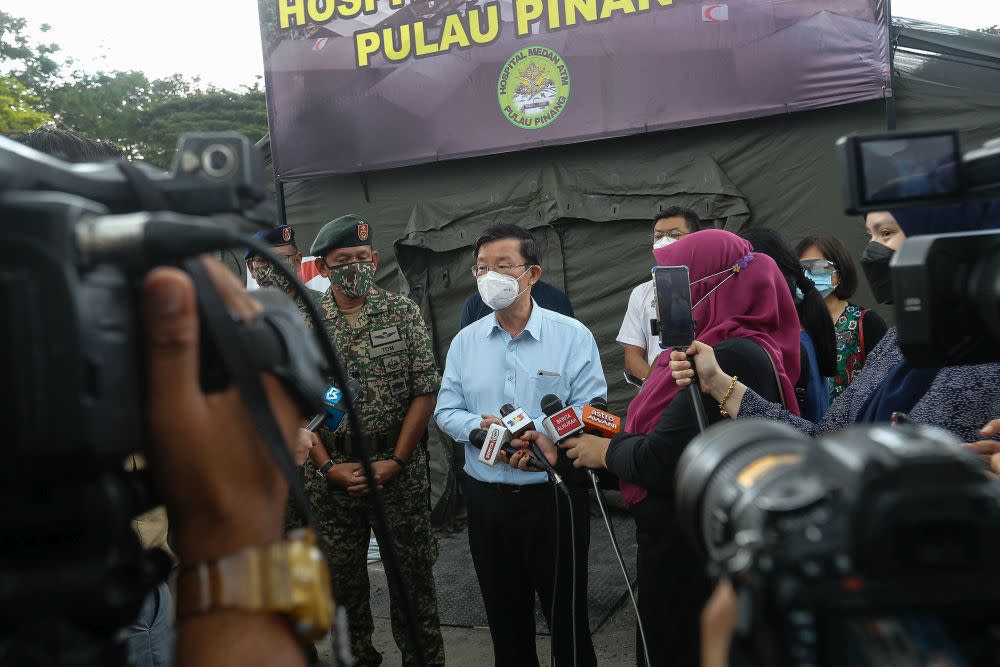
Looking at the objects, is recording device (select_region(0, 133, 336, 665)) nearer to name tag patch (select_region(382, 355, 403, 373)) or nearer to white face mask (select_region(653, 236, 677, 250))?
name tag patch (select_region(382, 355, 403, 373))

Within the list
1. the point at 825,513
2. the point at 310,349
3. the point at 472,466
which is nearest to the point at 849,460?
the point at 825,513

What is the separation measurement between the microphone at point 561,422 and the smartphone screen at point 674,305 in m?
0.60

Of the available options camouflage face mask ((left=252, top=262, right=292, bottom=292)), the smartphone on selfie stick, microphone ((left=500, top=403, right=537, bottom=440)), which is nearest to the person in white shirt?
microphone ((left=500, top=403, right=537, bottom=440))

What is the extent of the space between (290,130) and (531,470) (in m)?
3.93

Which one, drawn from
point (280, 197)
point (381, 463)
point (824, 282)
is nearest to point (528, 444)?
point (381, 463)

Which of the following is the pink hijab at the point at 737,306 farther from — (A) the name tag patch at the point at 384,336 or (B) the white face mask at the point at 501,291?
(A) the name tag patch at the point at 384,336

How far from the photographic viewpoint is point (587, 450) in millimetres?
2777

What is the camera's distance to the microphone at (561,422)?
279 cm

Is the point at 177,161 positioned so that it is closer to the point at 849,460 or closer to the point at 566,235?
the point at 849,460

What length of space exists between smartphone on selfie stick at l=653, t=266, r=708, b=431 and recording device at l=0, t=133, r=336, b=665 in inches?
57.5

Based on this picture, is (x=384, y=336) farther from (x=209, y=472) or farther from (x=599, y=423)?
(x=209, y=472)

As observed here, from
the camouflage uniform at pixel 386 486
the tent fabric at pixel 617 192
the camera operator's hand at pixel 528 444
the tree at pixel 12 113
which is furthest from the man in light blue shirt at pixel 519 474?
the tree at pixel 12 113

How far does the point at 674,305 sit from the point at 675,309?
12 mm

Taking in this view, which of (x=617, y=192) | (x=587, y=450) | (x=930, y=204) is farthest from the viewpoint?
(x=617, y=192)
